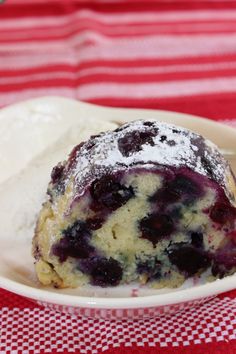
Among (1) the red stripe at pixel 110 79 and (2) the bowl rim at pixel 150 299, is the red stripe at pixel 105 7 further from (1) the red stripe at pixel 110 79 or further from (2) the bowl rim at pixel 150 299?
(2) the bowl rim at pixel 150 299

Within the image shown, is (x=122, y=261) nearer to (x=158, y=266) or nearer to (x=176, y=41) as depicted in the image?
(x=158, y=266)

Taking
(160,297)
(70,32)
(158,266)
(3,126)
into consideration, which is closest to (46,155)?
(3,126)

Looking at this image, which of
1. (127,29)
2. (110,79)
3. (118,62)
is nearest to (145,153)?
(110,79)

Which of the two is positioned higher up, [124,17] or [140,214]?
[124,17]

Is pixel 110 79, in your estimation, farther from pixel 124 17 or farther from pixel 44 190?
pixel 44 190

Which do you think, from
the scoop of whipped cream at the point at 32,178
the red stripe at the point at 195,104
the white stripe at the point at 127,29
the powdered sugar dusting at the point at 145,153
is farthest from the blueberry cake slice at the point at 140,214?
the white stripe at the point at 127,29
